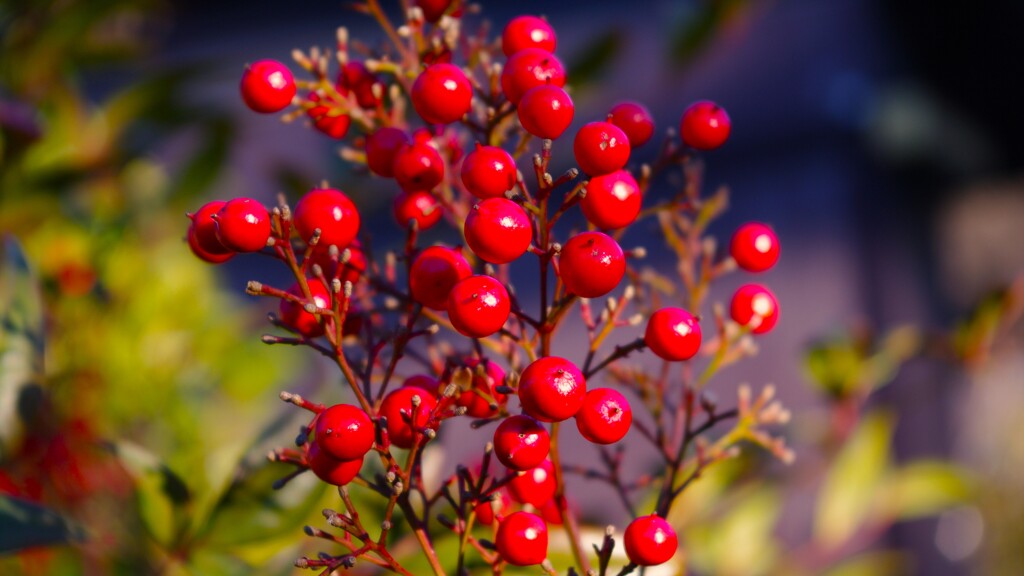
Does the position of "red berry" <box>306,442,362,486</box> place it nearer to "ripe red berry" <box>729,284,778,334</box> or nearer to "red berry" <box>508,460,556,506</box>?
"red berry" <box>508,460,556,506</box>

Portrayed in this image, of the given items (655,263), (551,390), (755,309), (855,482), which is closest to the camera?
(551,390)

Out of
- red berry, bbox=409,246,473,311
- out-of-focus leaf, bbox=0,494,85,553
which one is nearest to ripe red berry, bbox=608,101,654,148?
red berry, bbox=409,246,473,311

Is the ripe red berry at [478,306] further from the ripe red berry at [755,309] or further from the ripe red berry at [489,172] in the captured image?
the ripe red berry at [755,309]

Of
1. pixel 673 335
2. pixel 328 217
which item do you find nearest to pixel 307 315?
pixel 328 217

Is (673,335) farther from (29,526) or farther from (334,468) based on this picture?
(29,526)

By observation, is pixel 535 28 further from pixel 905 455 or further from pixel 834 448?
pixel 905 455
